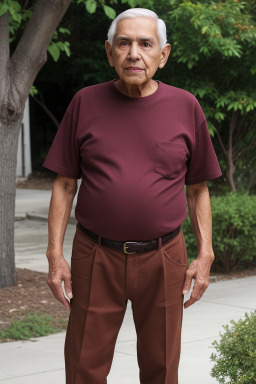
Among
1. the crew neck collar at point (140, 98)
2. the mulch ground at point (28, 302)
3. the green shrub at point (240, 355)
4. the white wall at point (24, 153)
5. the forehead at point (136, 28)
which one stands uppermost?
the forehead at point (136, 28)

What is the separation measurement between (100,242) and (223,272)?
633 centimetres

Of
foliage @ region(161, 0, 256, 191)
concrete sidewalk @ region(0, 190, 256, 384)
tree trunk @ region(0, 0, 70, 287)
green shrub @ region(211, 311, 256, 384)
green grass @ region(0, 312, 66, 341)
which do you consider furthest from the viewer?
foliage @ region(161, 0, 256, 191)

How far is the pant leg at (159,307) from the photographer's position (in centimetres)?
344

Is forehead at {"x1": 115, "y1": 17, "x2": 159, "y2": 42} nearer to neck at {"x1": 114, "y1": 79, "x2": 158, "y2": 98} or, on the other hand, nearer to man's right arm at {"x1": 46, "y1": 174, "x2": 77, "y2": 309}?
neck at {"x1": 114, "y1": 79, "x2": 158, "y2": 98}

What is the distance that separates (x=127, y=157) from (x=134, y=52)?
43 centimetres

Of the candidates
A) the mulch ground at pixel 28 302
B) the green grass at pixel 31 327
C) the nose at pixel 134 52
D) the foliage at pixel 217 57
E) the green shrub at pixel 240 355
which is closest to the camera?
the nose at pixel 134 52

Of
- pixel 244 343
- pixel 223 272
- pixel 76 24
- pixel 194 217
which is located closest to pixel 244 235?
pixel 223 272

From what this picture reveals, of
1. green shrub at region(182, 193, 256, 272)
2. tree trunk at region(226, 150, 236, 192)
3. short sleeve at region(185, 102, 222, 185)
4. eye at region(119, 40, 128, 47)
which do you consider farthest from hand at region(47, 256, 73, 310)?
tree trunk at region(226, 150, 236, 192)

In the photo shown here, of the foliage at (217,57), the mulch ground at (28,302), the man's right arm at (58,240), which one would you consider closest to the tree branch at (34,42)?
the mulch ground at (28,302)

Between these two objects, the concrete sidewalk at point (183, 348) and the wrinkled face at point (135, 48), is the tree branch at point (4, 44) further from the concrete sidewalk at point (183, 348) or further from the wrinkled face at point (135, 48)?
the wrinkled face at point (135, 48)

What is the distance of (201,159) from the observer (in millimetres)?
3604

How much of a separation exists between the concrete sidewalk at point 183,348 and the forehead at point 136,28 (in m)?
2.67

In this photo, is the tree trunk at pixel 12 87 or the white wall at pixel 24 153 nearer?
the tree trunk at pixel 12 87

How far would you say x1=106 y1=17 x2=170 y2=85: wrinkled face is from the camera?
11.1 ft
